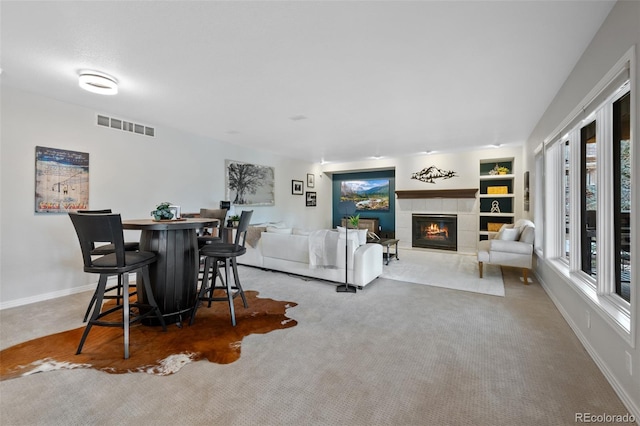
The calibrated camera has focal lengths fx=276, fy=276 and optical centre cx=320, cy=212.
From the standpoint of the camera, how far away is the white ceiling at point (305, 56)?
1.95m

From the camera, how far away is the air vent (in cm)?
408

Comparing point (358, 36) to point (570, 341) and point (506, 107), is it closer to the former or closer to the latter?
point (506, 107)

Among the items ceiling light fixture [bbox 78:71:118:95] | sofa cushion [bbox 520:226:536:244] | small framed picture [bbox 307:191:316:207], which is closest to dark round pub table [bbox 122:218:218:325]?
ceiling light fixture [bbox 78:71:118:95]

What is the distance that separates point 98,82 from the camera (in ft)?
9.45

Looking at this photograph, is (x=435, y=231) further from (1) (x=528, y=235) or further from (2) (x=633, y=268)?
(2) (x=633, y=268)

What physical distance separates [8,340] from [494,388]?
3968 mm

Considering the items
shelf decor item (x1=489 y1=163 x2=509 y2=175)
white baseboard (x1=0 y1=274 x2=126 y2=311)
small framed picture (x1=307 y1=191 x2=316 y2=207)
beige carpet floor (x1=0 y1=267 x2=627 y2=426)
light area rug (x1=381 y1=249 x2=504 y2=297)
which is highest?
shelf decor item (x1=489 y1=163 x2=509 y2=175)

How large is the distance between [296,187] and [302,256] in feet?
13.2

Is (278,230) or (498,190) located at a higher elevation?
(498,190)

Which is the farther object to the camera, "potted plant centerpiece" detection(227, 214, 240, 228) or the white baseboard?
"potted plant centerpiece" detection(227, 214, 240, 228)

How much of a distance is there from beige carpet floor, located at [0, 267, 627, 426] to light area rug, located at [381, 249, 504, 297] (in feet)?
3.80

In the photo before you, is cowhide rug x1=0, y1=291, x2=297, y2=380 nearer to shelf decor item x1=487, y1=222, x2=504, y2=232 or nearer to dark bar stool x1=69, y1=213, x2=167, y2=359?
dark bar stool x1=69, y1=213, x2=167, y2=359

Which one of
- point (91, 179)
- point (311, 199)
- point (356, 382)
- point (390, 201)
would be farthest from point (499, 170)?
point (91, 179)

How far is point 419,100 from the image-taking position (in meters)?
3.61
